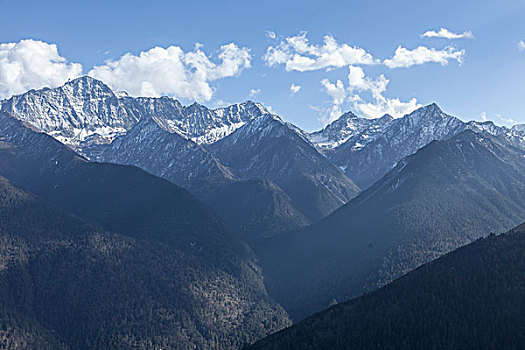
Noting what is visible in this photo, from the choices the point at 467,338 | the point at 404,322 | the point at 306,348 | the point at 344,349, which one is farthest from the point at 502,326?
the point at 306,348

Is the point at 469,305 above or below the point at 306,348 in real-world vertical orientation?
above

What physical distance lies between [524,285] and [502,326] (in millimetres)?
26016

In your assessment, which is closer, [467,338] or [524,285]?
[467,338]

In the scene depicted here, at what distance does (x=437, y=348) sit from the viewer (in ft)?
577

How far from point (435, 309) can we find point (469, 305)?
1305 cm

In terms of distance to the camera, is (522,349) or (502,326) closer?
(522,349)

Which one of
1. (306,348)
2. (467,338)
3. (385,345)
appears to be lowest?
(306,348)

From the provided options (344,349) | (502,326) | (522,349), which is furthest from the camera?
(344,349)

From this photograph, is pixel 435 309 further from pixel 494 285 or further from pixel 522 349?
pixel 522 349

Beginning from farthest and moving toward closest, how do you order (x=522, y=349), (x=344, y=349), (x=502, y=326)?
1. (x=344, y=349)
2. (x=502, y=326)
3. (x=522, y=349)

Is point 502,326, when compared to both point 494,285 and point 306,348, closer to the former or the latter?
point 494,285

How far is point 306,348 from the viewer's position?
197375 millimetres

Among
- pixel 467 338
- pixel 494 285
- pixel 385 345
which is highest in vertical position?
pixel 494 285

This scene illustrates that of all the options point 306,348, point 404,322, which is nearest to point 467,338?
point 404,322
